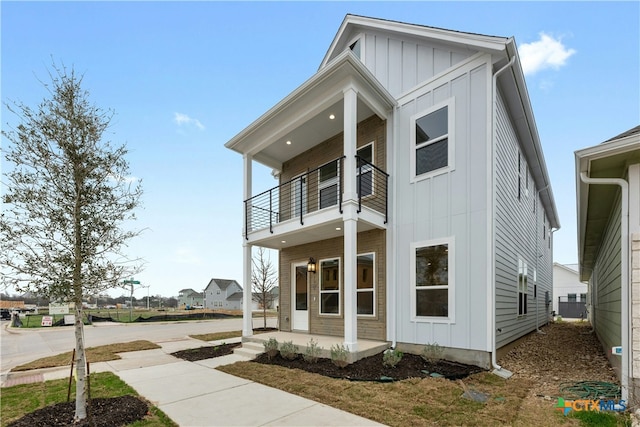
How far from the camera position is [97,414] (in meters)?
4.36

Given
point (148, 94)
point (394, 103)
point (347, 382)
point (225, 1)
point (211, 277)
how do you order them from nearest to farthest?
1. point (347, 382)
2. point (394, 103)
3. point (225, 1)
4. point (148, 94)
5. point (211, 277)

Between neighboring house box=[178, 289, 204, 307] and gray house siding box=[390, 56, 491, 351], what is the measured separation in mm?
69083

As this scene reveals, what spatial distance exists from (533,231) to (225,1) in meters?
13.0

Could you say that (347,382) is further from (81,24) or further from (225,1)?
(225,1)

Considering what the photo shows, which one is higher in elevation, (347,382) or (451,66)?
(451,66)

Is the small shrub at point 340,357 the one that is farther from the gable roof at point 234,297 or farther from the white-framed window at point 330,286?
the gable roof at point 234,297

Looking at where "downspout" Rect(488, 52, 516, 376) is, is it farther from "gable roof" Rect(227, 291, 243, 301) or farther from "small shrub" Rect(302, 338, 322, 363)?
"gable roof" Rect(227, 291, 243, 301)

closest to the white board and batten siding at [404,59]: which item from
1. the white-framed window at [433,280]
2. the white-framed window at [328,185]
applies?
the white-framed window at [328,185]

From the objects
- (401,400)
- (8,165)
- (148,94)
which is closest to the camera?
(8,165)

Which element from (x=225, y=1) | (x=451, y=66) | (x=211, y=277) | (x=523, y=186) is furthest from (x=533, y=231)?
(x=211, y=277)

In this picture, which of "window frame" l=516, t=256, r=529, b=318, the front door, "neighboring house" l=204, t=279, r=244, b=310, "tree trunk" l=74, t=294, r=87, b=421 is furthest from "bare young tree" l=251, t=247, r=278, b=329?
"neighboring house" l=204, t=279, r=244, b=310

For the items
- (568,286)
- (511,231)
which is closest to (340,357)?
(511,231)

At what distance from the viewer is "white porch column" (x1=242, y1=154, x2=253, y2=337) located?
9656 mm

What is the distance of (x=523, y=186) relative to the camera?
34.4 feet
